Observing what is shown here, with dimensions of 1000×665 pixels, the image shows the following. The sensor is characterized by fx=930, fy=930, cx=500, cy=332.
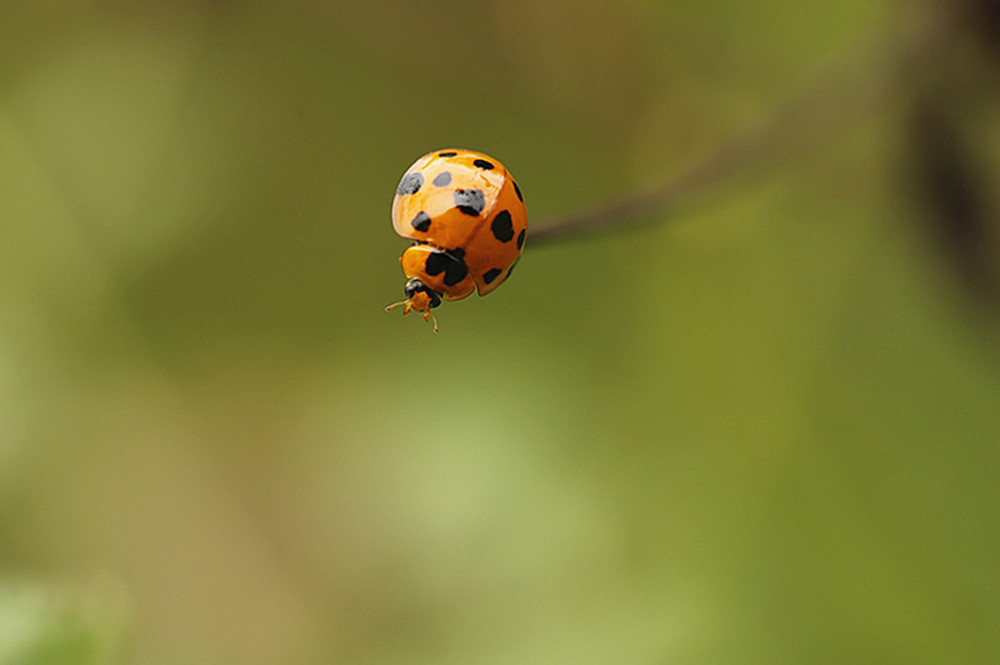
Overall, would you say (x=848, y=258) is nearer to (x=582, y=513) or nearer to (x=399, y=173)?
(x=582, y=513)

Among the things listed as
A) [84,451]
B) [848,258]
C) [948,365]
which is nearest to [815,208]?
[848,258]

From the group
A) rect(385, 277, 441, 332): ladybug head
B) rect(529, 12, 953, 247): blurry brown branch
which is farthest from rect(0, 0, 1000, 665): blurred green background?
rect(385, 277, 441, 332): ladybug head

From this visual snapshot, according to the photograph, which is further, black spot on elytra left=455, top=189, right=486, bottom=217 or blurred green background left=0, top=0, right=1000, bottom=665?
blurred green background left=0, top=0, right=1000, bottom=665

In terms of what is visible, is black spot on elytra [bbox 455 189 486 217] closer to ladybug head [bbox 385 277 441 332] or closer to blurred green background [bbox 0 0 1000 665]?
ladybug head [bbox 385 277 441 332]

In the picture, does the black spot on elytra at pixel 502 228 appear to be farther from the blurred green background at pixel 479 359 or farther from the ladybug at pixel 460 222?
the blurred green background at pixel 479 359

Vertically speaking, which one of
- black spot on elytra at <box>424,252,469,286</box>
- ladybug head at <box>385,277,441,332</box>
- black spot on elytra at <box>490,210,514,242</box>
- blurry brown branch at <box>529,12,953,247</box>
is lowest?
black spot on elytra at <box>490,210,514,242</box>

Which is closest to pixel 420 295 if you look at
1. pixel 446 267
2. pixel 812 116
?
pixel 446 267

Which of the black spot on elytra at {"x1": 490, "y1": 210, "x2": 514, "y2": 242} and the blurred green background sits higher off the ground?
the blurred green background
